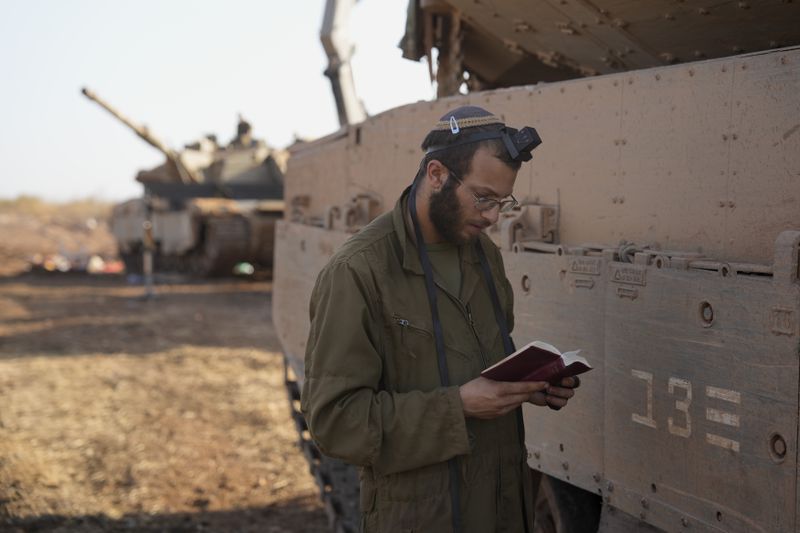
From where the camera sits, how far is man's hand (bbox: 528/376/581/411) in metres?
2.10

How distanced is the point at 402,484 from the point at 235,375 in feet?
24.6

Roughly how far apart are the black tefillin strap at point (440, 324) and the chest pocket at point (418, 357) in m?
0.02

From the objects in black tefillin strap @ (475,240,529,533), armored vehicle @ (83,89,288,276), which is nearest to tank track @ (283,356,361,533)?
black tefillin strap @ (475,240,529,533)

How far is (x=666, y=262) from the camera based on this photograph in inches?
97.0

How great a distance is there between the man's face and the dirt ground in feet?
12.0

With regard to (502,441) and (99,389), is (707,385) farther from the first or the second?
(99,389)

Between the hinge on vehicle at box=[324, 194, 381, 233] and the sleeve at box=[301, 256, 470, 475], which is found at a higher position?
the hinge on vehicle at box=[324, 194, 381, 233]

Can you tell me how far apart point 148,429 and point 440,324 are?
222 inches

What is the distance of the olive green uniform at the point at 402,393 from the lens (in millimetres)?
2008

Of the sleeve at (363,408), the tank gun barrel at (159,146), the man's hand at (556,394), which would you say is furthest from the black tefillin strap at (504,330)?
the tank gun barrel at (159,146)

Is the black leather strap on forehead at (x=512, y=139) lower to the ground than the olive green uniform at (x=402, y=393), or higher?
higher

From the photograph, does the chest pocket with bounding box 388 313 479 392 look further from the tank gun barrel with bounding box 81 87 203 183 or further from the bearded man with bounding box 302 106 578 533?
the tank gun barrel with bounding box 81 87 203 183

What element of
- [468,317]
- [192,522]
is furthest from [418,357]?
[192,522]

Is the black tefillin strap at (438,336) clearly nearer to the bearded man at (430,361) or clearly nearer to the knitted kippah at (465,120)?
the bearded man at (430,361)
